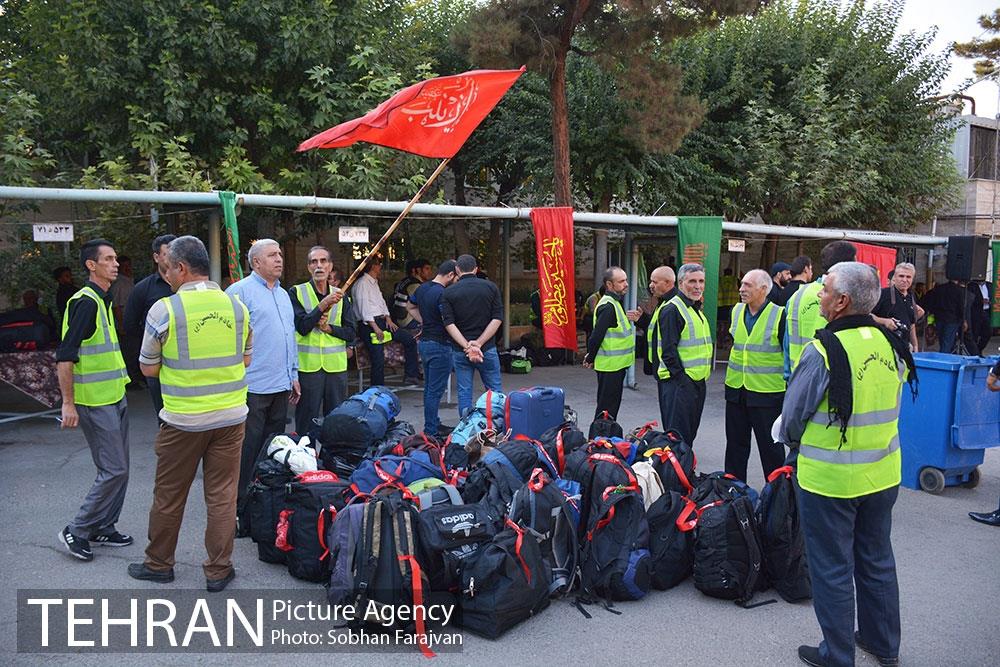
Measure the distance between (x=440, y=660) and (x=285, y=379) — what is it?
2403 millimetres

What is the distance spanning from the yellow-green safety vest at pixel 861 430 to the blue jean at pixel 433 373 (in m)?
4.58

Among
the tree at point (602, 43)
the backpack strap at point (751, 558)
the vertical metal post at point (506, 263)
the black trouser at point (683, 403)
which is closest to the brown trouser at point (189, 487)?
the backpack strap at point (751, 558)

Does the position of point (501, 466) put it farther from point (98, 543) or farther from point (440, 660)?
point (98, 543)

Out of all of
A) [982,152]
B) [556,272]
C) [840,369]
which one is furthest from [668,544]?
[982,152]

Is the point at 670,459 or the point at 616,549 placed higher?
the point at 670,459

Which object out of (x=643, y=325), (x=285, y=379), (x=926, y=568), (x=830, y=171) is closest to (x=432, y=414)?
(x=285, y=379)

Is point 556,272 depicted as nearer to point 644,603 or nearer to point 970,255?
point 644,603

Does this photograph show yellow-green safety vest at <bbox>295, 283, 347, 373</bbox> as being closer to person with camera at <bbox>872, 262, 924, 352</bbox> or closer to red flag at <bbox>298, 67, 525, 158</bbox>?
red flag at <bbox>298, 67, 525, 158</bbox>

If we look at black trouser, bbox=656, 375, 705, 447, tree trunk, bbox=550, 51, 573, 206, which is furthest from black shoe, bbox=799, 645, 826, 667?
tree trunk, bbox=550, 51, 573, 206

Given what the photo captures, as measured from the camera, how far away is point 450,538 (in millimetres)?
3973

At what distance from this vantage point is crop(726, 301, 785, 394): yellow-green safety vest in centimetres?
566

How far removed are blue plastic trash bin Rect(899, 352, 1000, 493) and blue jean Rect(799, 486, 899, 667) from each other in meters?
3.03

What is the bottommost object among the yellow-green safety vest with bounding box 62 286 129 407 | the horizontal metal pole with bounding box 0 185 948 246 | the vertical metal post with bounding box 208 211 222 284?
the yellow-green safety vest with bounding box 62 286 129 407

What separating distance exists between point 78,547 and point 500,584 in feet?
8.95
